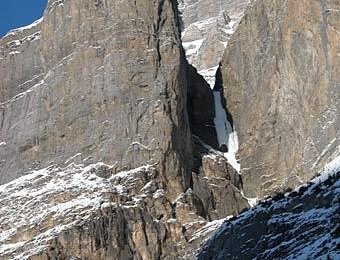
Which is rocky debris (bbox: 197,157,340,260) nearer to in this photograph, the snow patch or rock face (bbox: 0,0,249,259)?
rock face (bbox: 0,0,249,259)

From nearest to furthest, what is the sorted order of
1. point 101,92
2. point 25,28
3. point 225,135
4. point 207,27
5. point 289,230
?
point 289,230 → point 101,92 → point 225,135 → point 25,28 → point 207,27

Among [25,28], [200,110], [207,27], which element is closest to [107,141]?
[200,110]

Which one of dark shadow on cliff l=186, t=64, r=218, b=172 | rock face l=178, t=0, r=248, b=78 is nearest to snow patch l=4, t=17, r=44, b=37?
dark shadow on cliff l=186, t=64, r=218, b=172

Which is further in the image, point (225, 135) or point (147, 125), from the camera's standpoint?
point (225, 135)

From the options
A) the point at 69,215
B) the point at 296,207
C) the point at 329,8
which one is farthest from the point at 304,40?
the point at 296,207

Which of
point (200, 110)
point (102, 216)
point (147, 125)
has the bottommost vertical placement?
point (102, 216)

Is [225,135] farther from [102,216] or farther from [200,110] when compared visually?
[102,216]

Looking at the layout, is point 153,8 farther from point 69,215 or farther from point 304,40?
point 69,215
